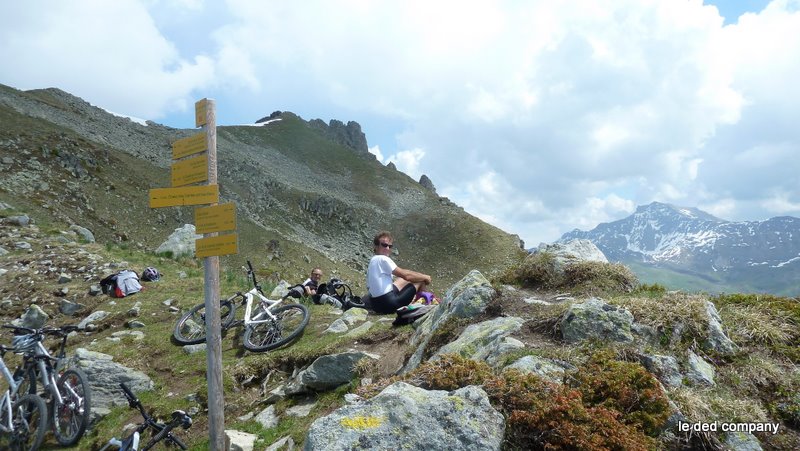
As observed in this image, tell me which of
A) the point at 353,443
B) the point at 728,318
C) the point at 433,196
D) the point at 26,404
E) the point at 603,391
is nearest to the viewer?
the point at 353,443

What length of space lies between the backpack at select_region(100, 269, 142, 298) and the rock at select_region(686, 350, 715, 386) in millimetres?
15503

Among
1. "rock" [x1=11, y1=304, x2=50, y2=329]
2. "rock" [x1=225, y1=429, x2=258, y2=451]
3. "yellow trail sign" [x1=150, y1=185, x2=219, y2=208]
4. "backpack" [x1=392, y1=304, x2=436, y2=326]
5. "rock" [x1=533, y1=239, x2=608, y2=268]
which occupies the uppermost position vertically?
"yellow trail sign" [x1=150, y1=185, x2=219, y2=208]

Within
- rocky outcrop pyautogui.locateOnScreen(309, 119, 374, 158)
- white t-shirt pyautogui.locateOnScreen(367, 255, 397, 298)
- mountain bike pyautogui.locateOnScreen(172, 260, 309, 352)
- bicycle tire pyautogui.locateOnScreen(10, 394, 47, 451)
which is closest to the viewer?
bicycle tire pyautogui.locateOnScreen(10, 394, 47, 451)

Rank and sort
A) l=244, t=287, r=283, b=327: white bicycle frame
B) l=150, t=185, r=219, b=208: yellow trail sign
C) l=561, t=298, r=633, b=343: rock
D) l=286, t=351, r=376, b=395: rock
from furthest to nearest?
l=244, t=287, r=283, b=327: white bicycle frame
l=286, t=351, r=376, b=395: rock
l=150, t=185, r=219, b=208: yellow trail sign
l=561, t=298, r=633, b=343: rock

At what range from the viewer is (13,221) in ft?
68.4

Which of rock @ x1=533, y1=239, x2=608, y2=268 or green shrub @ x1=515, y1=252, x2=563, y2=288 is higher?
rock @ x1=533, y1=239, x2=608, y2=268

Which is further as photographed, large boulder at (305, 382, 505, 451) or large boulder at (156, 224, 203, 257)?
large boulder at (156, 224, 203, 257)

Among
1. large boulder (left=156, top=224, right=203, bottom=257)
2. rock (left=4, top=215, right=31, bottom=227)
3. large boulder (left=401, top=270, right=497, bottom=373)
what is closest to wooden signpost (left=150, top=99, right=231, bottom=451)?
large boulder (left=401, top=270, right=497, bottom=373)

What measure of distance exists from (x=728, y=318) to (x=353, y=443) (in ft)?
20.0

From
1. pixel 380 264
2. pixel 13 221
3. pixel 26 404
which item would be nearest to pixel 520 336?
Result: pixel 380 264

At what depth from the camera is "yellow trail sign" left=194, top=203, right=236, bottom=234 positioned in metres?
6.12

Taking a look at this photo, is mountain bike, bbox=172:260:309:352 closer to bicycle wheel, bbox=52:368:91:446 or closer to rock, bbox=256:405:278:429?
rock, bbox=256:405:278:429

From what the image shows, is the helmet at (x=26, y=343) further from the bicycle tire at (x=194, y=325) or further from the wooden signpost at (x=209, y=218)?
the wooden signpost at (x=209, y=218)

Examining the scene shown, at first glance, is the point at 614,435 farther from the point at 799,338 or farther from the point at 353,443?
the point at 799,338
